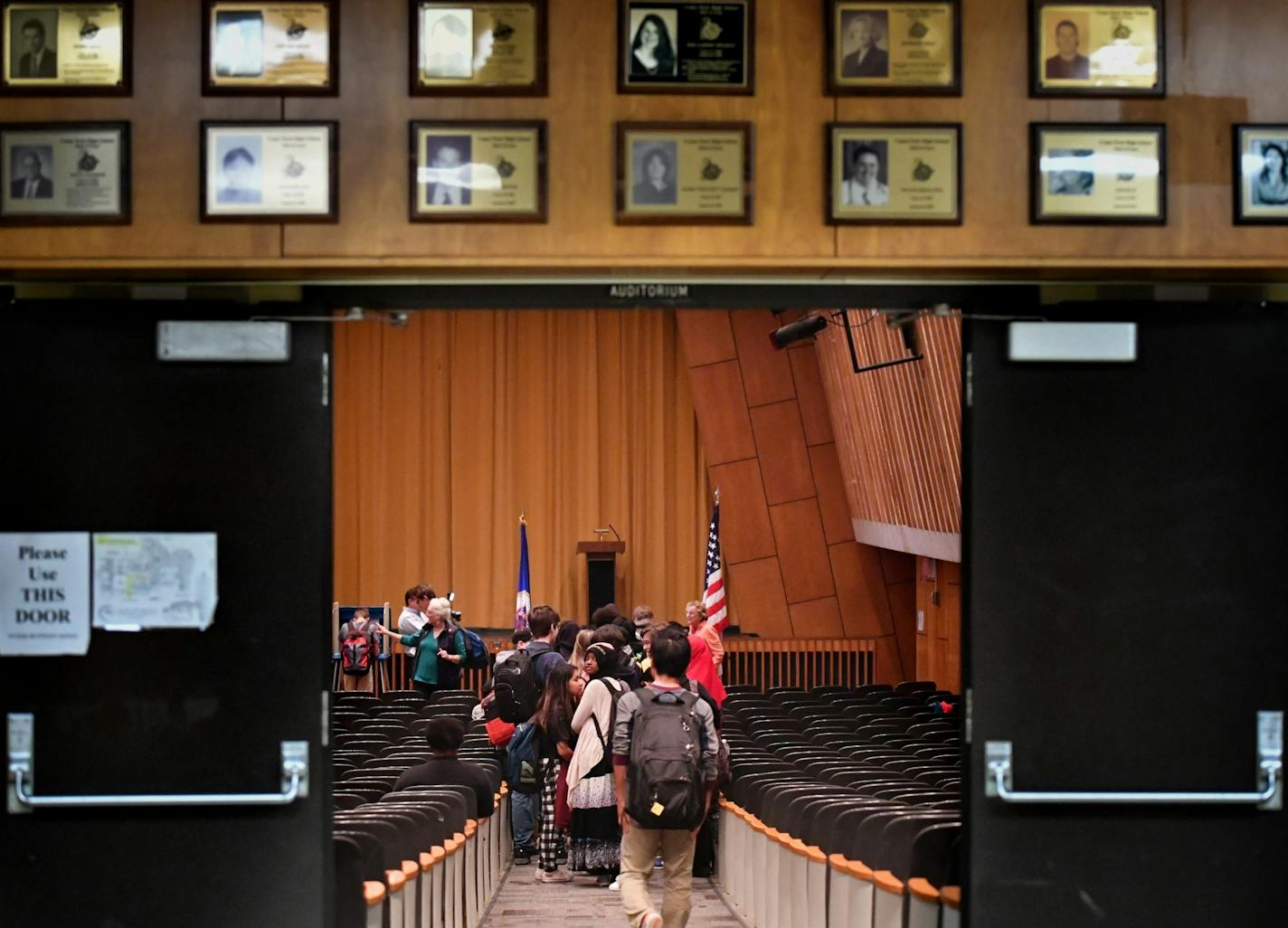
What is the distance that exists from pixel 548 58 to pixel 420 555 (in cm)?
1750

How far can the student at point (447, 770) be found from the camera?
7.75 metres

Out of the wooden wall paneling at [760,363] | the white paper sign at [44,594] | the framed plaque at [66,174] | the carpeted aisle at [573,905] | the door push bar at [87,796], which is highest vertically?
the wooden wall paneling at [760,363]

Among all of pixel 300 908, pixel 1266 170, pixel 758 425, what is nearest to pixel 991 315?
pixel 1266 170

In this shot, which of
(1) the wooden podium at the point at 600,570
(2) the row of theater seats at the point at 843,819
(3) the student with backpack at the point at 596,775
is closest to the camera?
(2) the row of theater seats at the point at 843,819

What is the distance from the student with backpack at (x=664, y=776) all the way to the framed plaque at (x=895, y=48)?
2.59 meters

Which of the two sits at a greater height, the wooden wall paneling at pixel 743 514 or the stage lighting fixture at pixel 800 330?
the stage lighting fixture at pixel 800 330

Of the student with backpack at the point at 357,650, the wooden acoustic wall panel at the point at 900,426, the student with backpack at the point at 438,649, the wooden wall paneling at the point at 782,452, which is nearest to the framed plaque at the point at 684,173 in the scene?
the wooden acoustic wall panel at the point at 900,426

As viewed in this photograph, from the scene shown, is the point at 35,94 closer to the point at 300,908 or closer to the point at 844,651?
the point at 300,908

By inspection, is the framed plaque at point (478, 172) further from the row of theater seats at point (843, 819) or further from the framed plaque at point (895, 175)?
the row of theater seats at point (843, 819)

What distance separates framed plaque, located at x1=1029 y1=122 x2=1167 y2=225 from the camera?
15.0 ft

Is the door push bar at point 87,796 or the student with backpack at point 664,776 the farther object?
the student with backpack at point 664,776

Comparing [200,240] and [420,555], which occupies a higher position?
[200,240]

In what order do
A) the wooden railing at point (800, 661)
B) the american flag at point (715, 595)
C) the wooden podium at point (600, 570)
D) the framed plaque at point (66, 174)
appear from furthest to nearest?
1. the wooden podium at point (600, 570)
2. the wooden railing at point (800, 661)
3. the american flag at point (715, 595)
4. the framed plaque at point (66, 174)

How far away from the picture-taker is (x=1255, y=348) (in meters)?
4.77
